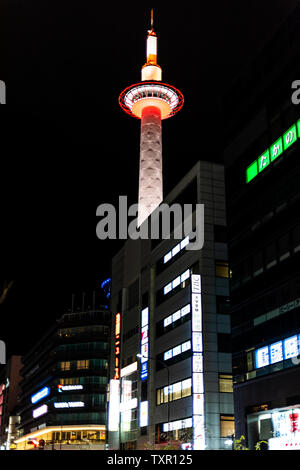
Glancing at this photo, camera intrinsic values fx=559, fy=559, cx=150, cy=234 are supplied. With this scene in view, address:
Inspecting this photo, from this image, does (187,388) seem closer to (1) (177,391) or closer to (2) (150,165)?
(1) (177,391)

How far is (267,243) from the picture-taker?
5250cm

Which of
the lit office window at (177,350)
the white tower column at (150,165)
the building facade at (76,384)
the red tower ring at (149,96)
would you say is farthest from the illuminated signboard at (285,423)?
the red tower ring at (149,96)

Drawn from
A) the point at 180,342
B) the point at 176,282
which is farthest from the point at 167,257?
the point at 180,342

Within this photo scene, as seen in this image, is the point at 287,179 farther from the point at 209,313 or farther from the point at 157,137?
the point at 157,137

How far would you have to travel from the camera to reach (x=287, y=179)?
5031 cm

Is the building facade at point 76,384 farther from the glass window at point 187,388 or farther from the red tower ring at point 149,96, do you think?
the glass window at point 187,388

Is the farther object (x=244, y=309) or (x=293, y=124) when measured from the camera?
(x=244, y=309)

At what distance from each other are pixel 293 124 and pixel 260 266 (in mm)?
13516

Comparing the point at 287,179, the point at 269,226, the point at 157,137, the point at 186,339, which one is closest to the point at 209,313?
the point at 186,339

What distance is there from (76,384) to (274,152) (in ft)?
345

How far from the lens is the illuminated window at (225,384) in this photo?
218 ft

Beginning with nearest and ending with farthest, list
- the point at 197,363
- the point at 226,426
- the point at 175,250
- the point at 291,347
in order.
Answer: the point at 291,347
the point at 226,426
the point at 197,363
the point at 175,250
